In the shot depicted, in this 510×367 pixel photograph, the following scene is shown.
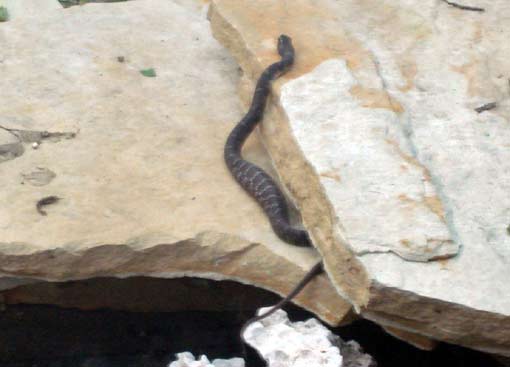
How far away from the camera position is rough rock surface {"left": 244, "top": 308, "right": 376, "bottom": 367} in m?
4.76

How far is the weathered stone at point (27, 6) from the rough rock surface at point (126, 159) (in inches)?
26.5

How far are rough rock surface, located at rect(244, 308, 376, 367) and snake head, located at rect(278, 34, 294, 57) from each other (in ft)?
6.81

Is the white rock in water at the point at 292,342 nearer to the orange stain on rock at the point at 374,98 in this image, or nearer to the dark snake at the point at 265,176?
the dark snake at the point at 265,176

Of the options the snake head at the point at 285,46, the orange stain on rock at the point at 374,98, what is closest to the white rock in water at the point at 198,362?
the orange stain on rock at the point at 374,98

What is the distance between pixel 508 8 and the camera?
7.54m

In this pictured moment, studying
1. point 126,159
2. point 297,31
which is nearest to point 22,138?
point 126,159

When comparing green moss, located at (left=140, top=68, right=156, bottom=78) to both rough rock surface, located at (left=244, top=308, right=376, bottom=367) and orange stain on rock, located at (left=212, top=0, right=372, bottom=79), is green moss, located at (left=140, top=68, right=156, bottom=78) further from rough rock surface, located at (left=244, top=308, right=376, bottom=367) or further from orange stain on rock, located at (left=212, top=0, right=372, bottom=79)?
rough rock surface, located at (left=244, top=308, right=376, bottom=367)

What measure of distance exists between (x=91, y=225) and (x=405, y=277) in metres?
1.85

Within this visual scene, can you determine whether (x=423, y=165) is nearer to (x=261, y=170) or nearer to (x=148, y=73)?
(x=261, y=170)

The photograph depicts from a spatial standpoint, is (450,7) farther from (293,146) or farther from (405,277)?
(405,277)

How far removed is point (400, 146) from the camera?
569 cm

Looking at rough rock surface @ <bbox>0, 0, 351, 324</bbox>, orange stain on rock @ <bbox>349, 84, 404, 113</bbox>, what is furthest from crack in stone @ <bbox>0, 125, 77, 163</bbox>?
orange stain on rock @ <bbox>349, 84, 404, 113</bbox>

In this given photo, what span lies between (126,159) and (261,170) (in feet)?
2.84

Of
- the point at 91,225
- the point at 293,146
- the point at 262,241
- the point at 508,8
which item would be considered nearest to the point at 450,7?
the point at 508,8
